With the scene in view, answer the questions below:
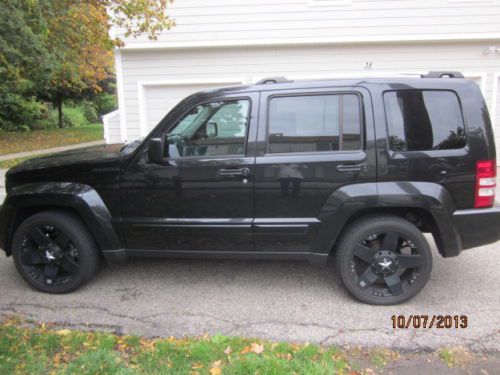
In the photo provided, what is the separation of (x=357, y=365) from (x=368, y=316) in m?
0.68

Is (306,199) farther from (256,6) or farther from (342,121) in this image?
(256,6)

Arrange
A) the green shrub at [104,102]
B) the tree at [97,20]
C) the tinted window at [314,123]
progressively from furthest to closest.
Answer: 1. the green shrub at [104,102]
2. the tree at [97,20]
3. the tinted window at [314,123]

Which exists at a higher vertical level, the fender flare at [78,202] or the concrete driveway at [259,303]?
the fender flare at [78,202]

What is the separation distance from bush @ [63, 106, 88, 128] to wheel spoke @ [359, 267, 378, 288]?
3061 centimetres

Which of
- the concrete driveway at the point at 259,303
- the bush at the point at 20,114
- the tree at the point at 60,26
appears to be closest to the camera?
the concrete driveway at the point at 259,303

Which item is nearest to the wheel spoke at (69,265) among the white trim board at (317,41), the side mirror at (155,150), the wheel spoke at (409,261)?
the side mirror at (155,150)

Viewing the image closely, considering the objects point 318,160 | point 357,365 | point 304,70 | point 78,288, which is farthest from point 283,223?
point 304,70

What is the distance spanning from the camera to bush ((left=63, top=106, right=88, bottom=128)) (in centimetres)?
3050

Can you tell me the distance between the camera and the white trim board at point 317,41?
28.8 feet

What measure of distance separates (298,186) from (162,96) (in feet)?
22.5

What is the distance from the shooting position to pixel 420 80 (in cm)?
341

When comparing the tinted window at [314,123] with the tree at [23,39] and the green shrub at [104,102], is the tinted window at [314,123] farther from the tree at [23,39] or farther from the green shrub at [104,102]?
the green shrub at [104,102]

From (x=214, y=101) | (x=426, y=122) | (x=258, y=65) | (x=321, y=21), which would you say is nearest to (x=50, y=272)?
(x=214, y=101)

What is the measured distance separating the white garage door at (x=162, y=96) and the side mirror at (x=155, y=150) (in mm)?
6161
